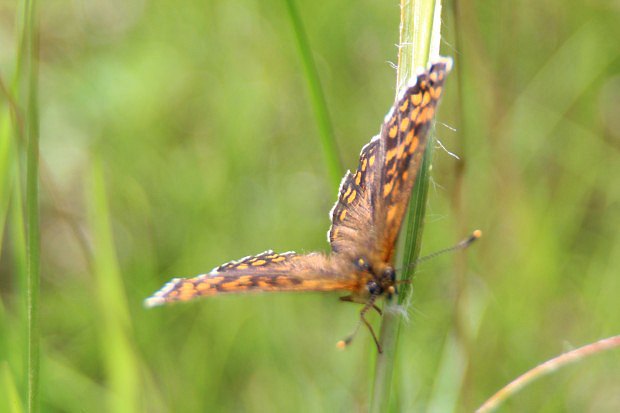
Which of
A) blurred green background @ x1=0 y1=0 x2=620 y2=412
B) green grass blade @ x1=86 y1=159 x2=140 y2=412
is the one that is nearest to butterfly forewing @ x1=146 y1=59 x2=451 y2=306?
blurred green background @ x1=0 y1=0 x2=620 y2=412

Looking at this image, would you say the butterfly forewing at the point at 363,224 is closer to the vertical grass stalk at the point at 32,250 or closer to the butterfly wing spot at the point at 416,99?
the butterfly wing spot at the point at 416,99

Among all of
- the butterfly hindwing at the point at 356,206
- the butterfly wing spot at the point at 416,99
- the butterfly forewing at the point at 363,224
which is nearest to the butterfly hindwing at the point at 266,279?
the butterfly forewing at the point at 363,224

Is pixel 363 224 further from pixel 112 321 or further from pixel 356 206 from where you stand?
pixel 112 321

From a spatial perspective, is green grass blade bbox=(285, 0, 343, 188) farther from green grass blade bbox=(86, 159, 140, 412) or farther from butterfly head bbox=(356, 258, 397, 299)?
green grass blade bbox=(86, 159, 140, 412)

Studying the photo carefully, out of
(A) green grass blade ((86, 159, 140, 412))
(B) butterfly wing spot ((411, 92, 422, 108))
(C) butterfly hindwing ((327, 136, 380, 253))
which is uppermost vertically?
(B) butterfly wing spot ((411, 92, 422, 108))

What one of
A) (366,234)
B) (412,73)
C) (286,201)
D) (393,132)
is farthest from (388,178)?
(286,201)

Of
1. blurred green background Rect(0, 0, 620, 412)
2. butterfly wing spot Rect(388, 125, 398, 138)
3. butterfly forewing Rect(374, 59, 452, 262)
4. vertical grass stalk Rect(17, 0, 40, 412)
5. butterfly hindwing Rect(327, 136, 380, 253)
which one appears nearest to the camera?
vertical grass stalk Rect(17, 0, 40, 412)
